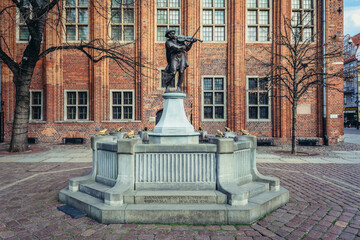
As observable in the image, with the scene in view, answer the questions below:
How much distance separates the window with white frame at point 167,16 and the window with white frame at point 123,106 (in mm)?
4350

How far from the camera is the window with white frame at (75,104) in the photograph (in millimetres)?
15539

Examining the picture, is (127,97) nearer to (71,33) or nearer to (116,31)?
(116,31)

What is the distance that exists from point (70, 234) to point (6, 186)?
140 inches

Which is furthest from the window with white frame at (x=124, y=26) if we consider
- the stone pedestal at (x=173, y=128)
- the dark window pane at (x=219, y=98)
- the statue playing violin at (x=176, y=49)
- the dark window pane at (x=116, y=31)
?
the stone pedestal at (x=173, y=128)

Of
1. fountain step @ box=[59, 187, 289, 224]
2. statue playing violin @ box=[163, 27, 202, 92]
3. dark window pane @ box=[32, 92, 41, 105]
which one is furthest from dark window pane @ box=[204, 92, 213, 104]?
fountain step @ box=[59, 187, 289, 224]

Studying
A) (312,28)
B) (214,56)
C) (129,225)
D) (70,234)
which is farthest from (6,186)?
(312,28)

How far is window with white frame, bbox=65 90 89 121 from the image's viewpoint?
15539 mm

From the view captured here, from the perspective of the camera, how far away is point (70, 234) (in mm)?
3209

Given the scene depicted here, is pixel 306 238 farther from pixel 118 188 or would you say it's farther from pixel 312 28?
pixel 312 28

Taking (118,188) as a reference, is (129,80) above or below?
above

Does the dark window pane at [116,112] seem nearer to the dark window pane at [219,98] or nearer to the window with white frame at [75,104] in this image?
the window with white frame at [75,104]

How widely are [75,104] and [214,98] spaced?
9.22m

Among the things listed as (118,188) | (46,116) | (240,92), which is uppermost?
(240,92)

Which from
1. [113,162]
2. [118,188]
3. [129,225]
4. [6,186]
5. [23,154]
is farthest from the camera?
[23,154]
